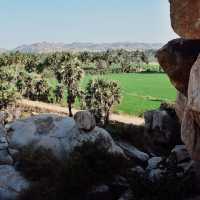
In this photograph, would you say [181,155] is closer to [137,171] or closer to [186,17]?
[137,171]

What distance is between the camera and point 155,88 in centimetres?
15062

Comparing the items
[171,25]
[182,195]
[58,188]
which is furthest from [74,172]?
[171,25]

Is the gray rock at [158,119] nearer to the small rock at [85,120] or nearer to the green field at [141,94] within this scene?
the small rock at [85,120]

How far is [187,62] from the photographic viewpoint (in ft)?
68.3

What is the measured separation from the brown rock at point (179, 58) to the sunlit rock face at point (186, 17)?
3.21m

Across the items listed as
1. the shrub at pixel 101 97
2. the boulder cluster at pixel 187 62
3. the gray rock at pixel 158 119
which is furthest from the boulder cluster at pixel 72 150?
the shrub at pixel 101 97

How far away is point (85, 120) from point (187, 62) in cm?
848

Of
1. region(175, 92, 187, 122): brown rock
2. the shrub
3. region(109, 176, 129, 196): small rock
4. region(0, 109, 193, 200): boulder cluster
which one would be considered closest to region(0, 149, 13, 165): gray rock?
region(0, 109, 193, 200): boulder cluster

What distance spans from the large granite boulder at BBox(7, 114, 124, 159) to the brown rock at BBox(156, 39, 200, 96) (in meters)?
6.52

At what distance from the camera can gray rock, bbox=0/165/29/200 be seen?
80.3 ft

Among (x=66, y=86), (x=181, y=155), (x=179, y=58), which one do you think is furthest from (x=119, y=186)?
(x=66, y=86)

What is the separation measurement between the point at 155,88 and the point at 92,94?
59666 mm

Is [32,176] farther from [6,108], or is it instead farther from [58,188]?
[6,108]

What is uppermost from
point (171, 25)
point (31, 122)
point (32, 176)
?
point (171, 25)
